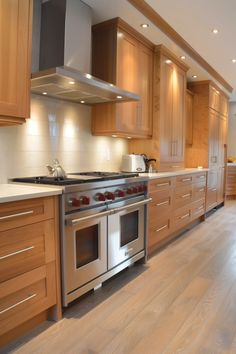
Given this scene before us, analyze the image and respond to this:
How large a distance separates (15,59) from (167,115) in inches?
90.0

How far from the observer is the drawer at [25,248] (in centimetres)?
150

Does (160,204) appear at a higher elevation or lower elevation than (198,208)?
higher

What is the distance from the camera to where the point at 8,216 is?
150 centimetres

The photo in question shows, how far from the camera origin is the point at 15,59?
1.75m

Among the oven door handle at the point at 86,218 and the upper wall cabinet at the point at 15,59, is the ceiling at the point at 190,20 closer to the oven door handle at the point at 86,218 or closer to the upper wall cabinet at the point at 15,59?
the upper wall cabinet at the point at 15,59

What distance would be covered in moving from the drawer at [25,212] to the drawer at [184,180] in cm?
215

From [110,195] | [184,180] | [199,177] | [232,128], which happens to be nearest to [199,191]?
[199,177]

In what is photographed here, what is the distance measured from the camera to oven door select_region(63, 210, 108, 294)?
6.16 feet

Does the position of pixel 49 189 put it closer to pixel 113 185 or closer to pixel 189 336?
pixel 113 185

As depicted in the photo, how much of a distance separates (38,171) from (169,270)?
156 cm

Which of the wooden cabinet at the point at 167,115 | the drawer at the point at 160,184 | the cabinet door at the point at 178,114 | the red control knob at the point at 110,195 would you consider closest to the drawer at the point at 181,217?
the drawer at the point at 160,184

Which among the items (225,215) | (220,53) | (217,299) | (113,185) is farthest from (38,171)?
(225,215)

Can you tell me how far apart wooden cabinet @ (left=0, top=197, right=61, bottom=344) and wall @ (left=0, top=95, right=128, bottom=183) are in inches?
24.9

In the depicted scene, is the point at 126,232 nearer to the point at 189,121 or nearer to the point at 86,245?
the point at 86,245
